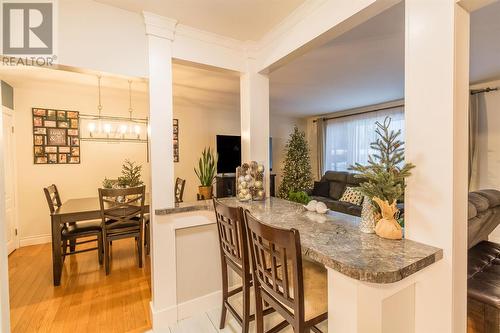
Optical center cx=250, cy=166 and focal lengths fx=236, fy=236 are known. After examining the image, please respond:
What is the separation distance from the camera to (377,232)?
1.17m

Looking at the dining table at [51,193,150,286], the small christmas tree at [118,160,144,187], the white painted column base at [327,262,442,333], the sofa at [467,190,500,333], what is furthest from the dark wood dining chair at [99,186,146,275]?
the sofa at [467,190,500,333]

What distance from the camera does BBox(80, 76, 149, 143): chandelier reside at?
3.34 m

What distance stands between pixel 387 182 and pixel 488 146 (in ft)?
13.0

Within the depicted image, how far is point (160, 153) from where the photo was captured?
1812mm

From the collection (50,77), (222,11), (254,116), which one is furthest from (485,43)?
(50,77)

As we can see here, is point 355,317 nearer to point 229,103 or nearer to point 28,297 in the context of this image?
point 28,297

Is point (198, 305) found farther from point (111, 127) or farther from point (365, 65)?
point (365, 65)

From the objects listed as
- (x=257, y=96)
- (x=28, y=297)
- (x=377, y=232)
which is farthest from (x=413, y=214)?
(x=28, y=297)

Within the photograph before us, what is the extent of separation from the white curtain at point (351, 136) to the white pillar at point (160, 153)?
3.97 m

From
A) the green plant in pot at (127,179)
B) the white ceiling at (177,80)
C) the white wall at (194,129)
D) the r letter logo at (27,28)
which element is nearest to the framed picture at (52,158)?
the green plant in pot at (127,179)

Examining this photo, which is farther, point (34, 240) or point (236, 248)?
point (34, 240)

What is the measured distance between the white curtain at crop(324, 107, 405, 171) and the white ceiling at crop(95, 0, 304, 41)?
12.2 feet

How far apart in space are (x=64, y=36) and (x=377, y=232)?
2208 mm

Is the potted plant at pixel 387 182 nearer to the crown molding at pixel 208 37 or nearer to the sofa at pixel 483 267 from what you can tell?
Result: the sofa at pixel 483 267
